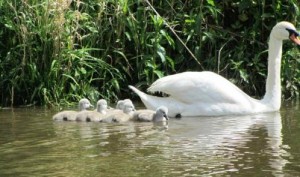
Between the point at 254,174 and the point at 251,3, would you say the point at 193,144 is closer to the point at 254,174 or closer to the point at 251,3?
the point at 254,174

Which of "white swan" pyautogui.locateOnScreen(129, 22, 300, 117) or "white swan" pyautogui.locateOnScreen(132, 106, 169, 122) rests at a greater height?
"white swan" pyautogui.locateOnScreen(129, 22, 300, 117)

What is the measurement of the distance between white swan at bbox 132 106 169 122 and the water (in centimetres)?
23

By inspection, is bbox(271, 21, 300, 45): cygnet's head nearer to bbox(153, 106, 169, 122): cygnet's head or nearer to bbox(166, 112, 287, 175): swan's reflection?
bbox(166, 112, 287, 175): swan's reflection

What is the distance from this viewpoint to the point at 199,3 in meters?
13.4

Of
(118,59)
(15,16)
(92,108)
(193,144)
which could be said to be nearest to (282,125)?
(193,144)

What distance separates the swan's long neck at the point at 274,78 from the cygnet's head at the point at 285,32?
75mm

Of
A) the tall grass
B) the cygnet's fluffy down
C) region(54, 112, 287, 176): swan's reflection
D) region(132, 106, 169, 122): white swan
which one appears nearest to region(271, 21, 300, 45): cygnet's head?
the tall grass

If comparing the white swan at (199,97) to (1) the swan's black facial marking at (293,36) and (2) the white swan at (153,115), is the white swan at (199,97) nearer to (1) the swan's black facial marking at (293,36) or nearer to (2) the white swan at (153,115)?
(2) the white swan at (153,115)

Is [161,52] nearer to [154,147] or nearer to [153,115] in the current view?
[153,115]

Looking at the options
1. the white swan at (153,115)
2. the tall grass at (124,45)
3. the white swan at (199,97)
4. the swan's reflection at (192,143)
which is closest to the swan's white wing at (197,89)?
the white swan at (199,97)

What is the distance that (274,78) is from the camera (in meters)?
11.4

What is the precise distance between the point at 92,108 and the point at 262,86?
3.16 meters

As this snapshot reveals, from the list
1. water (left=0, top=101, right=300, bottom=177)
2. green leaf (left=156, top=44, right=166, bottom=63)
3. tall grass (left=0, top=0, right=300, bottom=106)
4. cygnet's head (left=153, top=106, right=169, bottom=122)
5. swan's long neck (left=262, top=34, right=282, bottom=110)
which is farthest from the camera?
green leaf (left=156, top=44, right=166, bottom=63)

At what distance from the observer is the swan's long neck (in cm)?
1109
